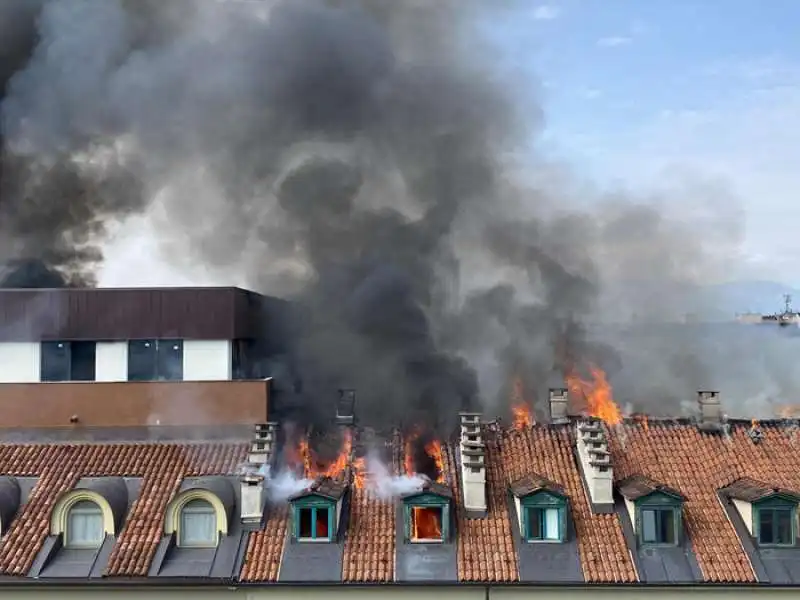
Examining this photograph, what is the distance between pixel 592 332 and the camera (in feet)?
131

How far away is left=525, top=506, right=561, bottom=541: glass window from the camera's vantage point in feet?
58.2

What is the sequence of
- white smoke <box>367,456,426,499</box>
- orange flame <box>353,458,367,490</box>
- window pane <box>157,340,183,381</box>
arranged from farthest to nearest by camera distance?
window pane <box>157,340,183,381</box> → orange flame <box>353,458,367,490</box> → white smoke <box>367,456,426,499</box>

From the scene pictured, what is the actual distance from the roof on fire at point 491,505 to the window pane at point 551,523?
45 cm

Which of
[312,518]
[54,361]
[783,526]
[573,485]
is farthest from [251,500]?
[783,526]

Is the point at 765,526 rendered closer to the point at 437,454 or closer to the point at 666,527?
the point at 666,527

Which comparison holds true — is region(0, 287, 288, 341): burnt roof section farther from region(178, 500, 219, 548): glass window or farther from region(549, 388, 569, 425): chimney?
region(549, 388, 569, 425): chimney

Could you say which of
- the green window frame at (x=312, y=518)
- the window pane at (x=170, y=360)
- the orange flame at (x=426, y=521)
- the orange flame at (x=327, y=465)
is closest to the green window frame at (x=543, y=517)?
the orange flame at (x=426, y=521)

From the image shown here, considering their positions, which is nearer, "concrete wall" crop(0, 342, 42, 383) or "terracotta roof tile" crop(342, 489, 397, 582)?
"terracotta roof tile" crop(342, 489, 397, 582)

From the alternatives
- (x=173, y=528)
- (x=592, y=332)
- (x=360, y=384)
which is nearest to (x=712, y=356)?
(x=592, y=332)

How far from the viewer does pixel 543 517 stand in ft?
58.4

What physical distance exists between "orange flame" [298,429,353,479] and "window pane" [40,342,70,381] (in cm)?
629

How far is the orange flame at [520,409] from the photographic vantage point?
21438 millimetres

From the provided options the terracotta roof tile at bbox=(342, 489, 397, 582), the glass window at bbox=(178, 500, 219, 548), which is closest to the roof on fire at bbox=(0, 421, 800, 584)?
the terracotta roof tile at bbox=(342, 489, 397, 582)

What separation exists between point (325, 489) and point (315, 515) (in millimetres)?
549
